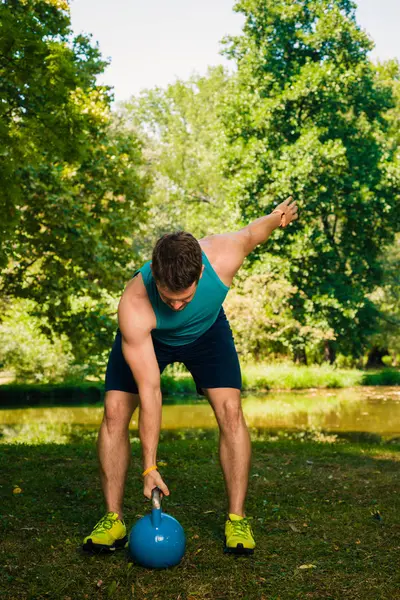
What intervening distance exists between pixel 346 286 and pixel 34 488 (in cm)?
2138

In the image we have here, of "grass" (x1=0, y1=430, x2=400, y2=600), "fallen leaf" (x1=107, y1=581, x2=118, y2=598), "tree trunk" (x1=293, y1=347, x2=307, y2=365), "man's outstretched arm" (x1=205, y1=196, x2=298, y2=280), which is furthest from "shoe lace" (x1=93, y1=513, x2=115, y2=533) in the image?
"tree trunk" (x1=293, y1=347, x2=307, y2=365)

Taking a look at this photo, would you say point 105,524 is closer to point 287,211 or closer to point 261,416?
point 287,211

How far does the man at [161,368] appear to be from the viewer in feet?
12.7

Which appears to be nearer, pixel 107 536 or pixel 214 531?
pixel 107 536

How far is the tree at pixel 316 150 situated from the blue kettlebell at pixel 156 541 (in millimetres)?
21397

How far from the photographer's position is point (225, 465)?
4.33 m

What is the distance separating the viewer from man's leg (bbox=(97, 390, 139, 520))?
4.20m

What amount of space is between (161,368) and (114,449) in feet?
1.96

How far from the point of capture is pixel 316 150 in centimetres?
2417

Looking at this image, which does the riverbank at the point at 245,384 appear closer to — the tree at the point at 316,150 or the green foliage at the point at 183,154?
the tree at the point at 316,150

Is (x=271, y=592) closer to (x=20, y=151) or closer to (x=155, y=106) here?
(x=20, y=151)

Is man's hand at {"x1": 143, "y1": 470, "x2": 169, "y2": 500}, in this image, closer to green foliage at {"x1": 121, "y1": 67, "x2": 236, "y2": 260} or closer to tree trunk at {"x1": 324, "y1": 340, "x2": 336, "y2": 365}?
tree trunk at {"x1": 324, "y1": 340, "x2": 336, "y2": 365}

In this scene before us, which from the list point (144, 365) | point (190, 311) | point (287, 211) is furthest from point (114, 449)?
point (287, 211)

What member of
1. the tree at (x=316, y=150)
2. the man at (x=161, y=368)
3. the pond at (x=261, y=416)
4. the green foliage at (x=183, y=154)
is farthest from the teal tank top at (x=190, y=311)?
the green foliage at (x=183, y=154)
